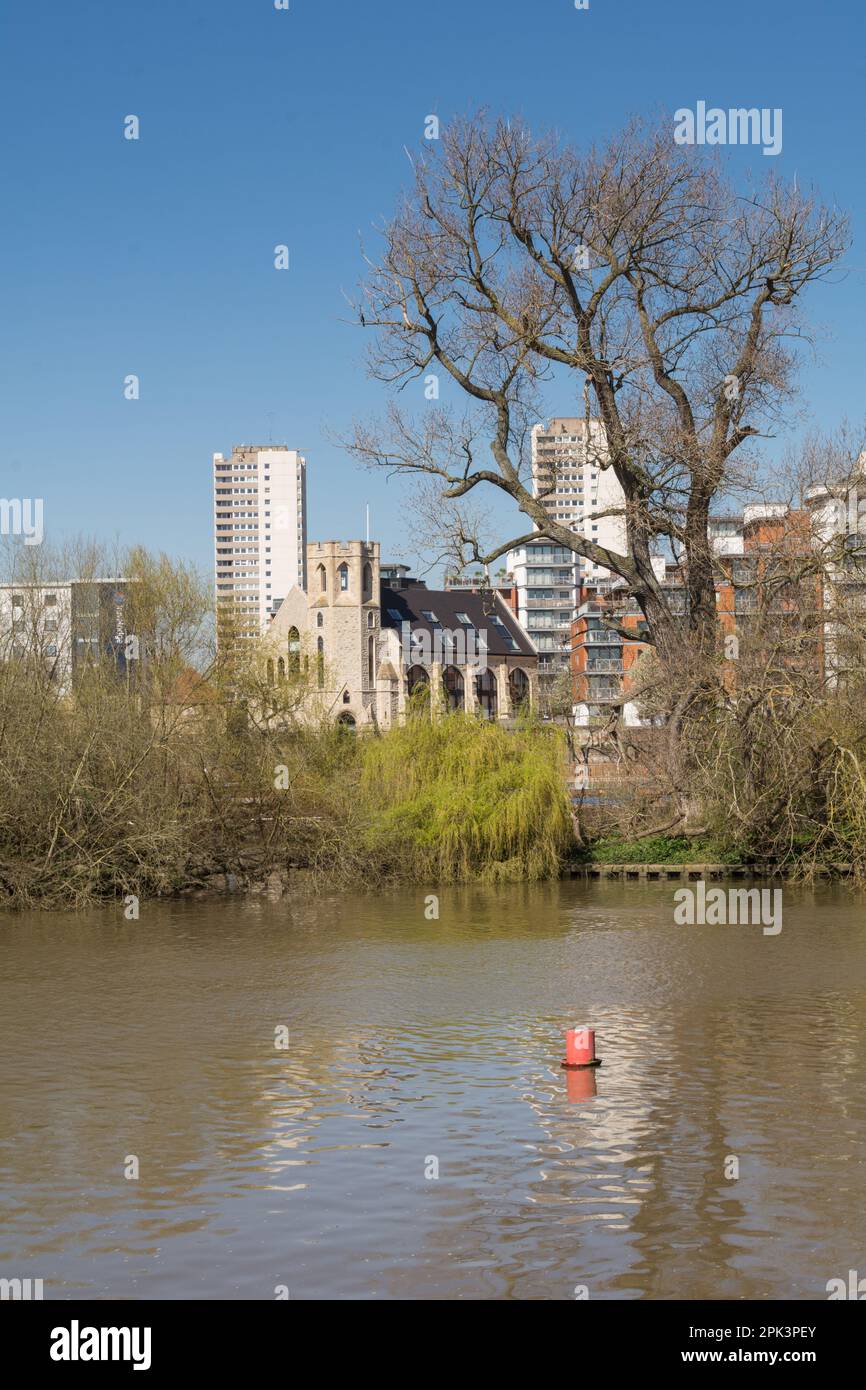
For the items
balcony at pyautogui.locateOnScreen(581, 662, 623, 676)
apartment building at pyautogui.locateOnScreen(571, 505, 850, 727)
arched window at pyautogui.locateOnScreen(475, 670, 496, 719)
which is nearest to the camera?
apartment building at pyautogui.locateOnScreen(571, 505, 850, 727)

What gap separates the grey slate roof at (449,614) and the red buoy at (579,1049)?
4222 inches


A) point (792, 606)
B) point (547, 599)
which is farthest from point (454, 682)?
point (792, 606)

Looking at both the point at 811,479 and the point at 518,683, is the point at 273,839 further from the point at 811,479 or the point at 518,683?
the point at 518,683

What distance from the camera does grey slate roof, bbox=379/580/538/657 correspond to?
124194 millimetres

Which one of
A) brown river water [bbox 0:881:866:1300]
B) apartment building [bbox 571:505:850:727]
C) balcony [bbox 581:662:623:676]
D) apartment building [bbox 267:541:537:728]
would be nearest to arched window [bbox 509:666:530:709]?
apartment building [bbox 267:541:537:728]

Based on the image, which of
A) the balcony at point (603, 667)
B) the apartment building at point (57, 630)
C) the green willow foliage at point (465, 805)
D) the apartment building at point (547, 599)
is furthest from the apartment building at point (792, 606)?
the apartment building at point (547, 599)

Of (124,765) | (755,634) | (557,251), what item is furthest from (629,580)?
(124,765)

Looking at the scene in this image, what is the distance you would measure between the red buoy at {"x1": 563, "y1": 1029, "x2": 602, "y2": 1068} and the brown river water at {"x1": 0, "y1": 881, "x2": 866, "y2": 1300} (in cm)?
16

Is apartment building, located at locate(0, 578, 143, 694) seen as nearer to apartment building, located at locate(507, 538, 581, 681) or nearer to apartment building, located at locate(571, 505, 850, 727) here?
apartment building, located at locate(571, 505, 850, 727)

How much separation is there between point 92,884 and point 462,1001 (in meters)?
12.8

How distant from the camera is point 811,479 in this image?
123ft

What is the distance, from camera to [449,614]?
129 m

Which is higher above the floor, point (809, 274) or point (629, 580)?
point (809, 274)

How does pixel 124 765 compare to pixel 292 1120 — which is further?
pixel 124 765
